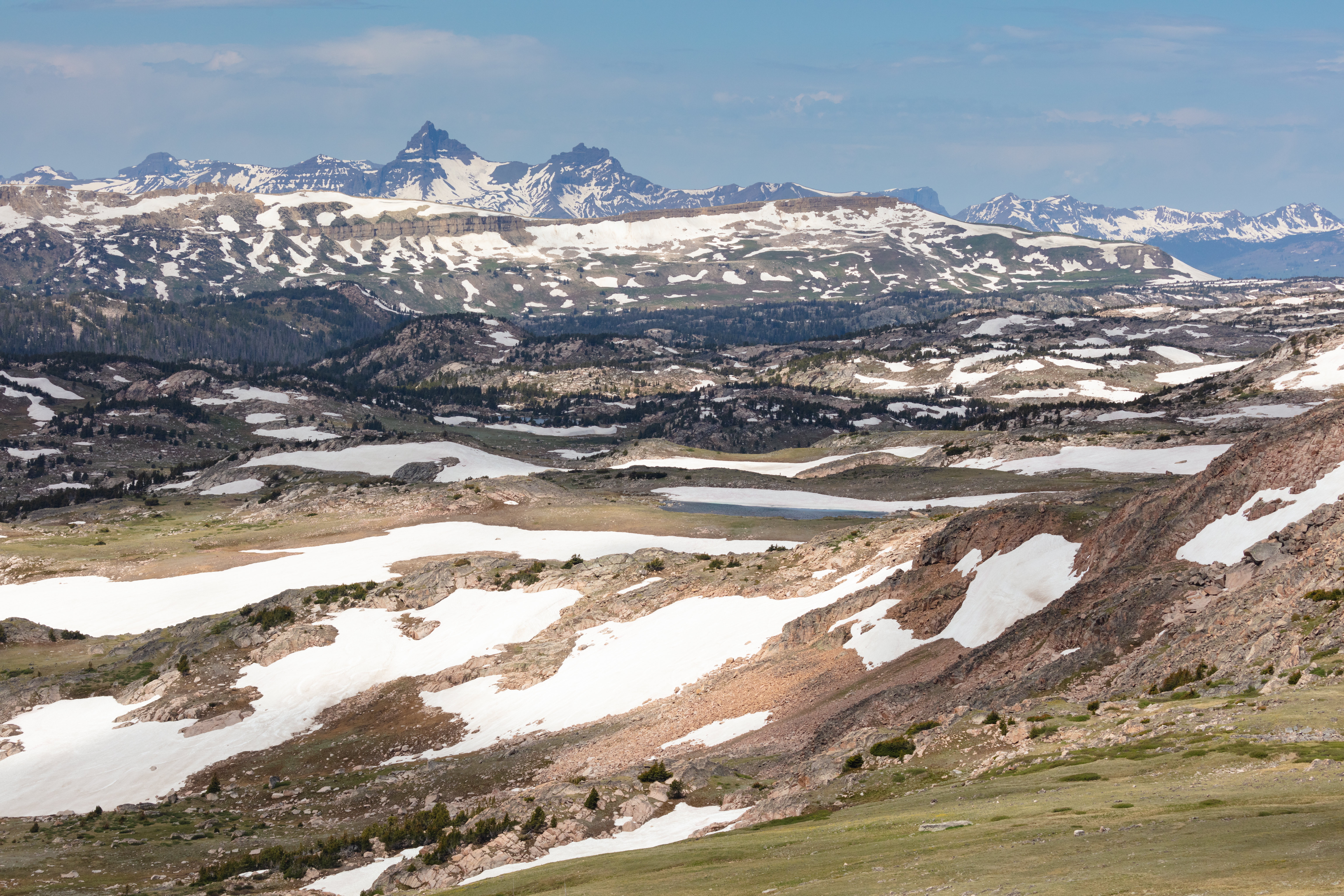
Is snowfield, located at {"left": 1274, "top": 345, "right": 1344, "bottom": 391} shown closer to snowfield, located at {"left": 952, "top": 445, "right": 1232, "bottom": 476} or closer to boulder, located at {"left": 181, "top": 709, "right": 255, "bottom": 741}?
snowfield, located at {"left": 952, "top": 445, "right": 1232, "bottom": 476}

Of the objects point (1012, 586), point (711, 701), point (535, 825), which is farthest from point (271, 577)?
point (1012, 586)

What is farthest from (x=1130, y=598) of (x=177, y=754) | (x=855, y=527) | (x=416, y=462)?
(x=416, y=462)

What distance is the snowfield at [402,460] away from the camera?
174 meters

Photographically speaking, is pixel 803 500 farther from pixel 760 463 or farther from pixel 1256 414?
pixel 1256 414

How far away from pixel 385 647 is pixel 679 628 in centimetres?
2062

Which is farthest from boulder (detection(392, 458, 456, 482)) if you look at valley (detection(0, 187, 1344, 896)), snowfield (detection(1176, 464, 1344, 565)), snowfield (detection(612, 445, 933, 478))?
snowfield (detection(1176, 464, 1344, 565))

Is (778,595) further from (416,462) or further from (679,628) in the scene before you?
(416,462)

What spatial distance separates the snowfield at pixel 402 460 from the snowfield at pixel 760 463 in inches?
660

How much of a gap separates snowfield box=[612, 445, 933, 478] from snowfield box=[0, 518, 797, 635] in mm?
60274

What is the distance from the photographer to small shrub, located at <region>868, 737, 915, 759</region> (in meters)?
36.8

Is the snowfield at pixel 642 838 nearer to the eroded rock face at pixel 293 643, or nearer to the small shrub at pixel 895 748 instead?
the small shrub at pixel 895 748

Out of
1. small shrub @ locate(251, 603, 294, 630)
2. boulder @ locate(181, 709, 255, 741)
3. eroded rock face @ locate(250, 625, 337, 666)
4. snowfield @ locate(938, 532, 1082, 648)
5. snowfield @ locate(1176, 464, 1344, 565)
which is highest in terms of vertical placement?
snowfield @ locate(1176, 464, 1344, 565)

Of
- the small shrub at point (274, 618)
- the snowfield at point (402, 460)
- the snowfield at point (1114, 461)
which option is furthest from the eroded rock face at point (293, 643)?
the snowfield at point (402, 460)

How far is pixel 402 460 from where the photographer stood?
601ft
